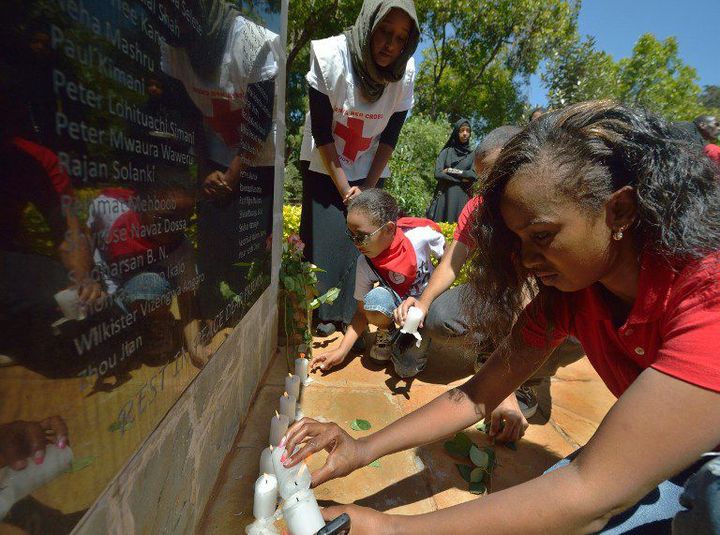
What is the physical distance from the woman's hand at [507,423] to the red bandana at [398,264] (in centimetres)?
106

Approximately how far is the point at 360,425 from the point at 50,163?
1.86m

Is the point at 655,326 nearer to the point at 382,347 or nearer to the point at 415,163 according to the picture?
the point at 382,347

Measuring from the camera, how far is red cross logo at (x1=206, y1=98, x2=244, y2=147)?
1.32 meters

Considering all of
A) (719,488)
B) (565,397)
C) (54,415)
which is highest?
(54,415)

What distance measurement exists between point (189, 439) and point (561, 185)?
1.32 m

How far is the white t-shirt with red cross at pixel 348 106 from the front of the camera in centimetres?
278

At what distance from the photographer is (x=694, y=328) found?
953 millimetres

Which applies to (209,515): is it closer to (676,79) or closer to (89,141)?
(89,141)

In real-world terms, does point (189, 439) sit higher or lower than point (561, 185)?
lower

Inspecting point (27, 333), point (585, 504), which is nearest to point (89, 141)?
point (27, 333)

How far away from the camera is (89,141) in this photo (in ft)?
2.28

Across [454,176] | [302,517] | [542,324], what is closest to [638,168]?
[542,324]

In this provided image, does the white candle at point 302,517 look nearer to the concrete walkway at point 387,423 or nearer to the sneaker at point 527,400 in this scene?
the concrete walkway at point 387,423

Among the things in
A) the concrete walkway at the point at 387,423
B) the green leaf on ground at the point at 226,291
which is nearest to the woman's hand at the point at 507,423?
the concrete walkway at the point at 387,423
